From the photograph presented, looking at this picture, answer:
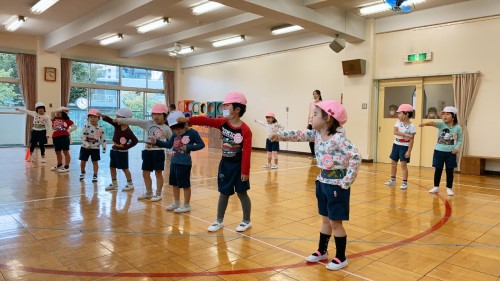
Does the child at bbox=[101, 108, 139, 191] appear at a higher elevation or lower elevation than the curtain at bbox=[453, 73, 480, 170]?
lower

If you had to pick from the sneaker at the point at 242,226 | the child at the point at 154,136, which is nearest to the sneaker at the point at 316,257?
the sneaker at the point at 242,226

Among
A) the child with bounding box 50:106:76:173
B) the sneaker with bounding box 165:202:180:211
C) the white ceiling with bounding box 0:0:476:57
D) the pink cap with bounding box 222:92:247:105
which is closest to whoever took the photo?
the pink cap with bounding box 222:92:247:105

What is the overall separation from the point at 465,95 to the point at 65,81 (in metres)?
12.7

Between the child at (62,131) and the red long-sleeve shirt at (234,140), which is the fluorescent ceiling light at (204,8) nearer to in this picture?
the child at (62,131)

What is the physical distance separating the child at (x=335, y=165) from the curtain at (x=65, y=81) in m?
12.9

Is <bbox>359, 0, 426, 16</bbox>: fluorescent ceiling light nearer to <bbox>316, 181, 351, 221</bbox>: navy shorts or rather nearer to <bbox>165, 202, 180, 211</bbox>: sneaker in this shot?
<bbox>165, 202, 180, 211</bbox>: sneaker

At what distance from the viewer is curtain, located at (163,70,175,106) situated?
16297mm

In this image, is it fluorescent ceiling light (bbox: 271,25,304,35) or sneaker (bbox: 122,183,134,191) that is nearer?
sneaker (bbox: 122,183,134,191)

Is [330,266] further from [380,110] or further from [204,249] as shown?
[380,110]

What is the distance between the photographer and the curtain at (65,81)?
43.9 feet

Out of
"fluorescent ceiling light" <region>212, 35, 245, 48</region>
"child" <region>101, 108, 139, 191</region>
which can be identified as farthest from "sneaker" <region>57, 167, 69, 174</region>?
"fluorescent ceiling light" <region>212, 35, 245, 48</region>

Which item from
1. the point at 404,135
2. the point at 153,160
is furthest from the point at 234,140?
the point at 404,135

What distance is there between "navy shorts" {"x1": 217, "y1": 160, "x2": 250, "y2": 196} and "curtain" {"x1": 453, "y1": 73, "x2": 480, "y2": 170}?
6613mm

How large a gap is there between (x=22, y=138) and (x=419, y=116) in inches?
507
